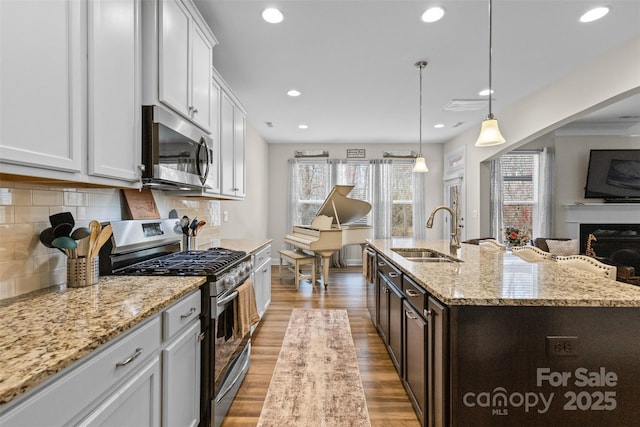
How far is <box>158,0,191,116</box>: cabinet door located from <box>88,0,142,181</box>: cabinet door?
14 centimetres

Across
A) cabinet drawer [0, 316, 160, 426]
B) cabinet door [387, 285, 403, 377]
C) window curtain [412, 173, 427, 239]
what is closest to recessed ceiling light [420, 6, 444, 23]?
cabinet door [387, 285, 403, 377]

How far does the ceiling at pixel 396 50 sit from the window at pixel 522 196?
155 centimetres

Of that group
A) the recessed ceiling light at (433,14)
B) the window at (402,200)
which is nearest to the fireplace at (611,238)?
the window at (402,200)

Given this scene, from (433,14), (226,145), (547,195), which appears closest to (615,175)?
(547,195)

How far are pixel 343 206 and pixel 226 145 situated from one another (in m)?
2.97

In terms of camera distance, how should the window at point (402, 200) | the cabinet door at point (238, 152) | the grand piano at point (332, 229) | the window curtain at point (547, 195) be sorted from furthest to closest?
the window at point (402, 200), the window curtain at point (547, 195), the grand piano at point (332, 229), the cabinet door at point (238, 152)

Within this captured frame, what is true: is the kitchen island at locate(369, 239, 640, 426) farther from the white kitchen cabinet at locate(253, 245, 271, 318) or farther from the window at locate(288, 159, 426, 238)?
the window at locate(288, 159, 426, 238)

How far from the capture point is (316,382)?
2230 mm

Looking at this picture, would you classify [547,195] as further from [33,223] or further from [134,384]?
[33,223]

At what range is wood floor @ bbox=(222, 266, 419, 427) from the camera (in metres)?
1.90

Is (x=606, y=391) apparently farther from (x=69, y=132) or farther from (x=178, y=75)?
(x=178, y=75)

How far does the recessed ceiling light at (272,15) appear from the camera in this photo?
7.64ft

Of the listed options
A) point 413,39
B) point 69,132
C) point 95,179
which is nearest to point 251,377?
point 95,179

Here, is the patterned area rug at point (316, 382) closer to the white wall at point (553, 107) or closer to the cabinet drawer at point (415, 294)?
the cabinet drawer at point (415, 294)
